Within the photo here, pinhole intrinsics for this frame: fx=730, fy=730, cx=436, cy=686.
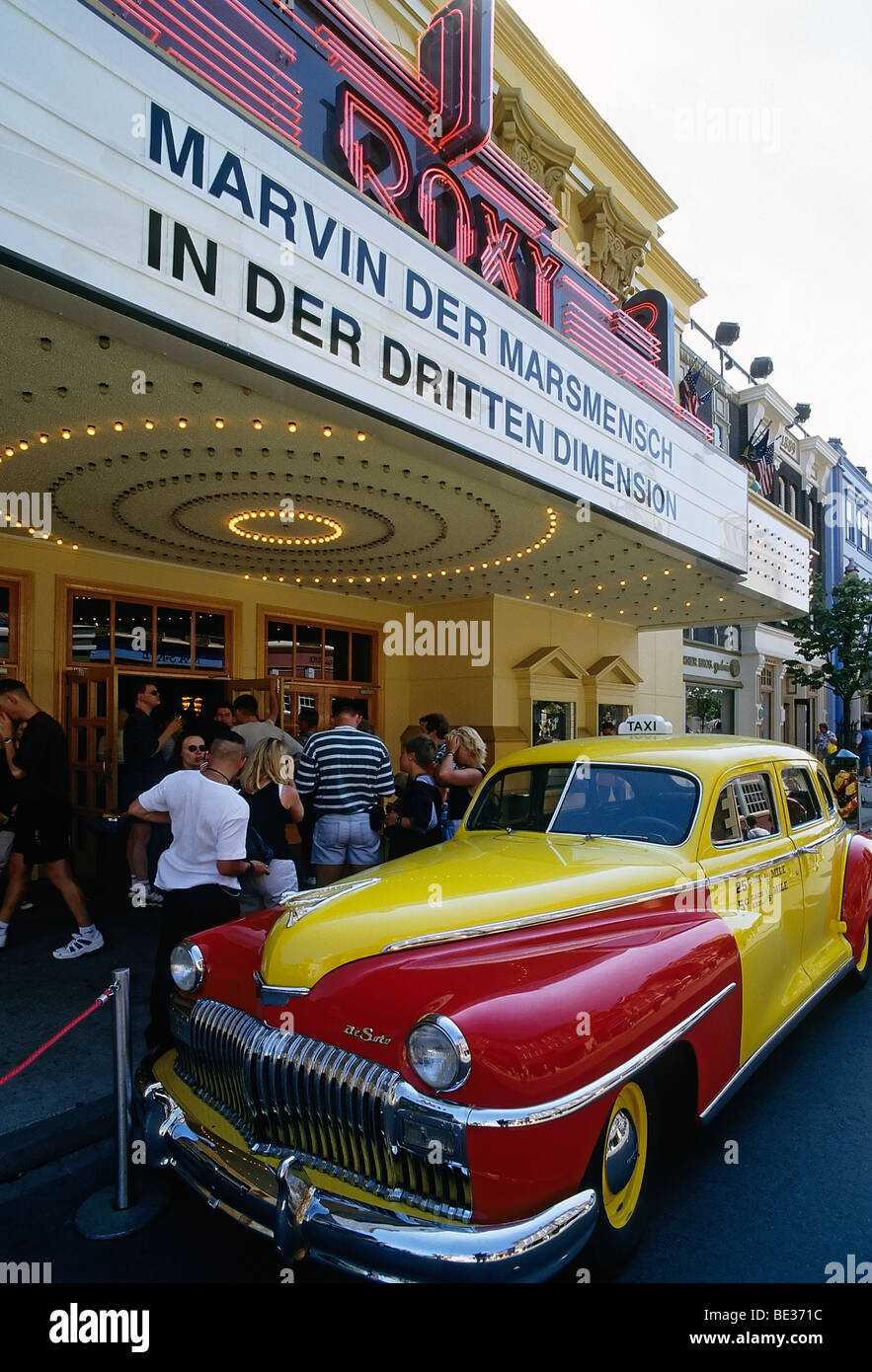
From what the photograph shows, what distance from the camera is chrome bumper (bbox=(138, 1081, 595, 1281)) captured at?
1.86 meters

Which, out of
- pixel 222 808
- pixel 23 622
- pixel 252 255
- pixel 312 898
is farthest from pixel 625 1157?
pixel 23 622

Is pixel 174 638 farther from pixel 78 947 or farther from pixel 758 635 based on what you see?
pixel 758 635

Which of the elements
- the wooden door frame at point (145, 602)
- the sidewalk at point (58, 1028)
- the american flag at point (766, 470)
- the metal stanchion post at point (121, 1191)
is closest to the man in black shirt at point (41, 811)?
the sidewalk at point (58, 1028)

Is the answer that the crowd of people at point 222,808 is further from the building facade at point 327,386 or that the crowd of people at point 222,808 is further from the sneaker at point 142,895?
the building facade at point 327,386

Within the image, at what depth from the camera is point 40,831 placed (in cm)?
516

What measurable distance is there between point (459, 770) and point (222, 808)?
108 inches

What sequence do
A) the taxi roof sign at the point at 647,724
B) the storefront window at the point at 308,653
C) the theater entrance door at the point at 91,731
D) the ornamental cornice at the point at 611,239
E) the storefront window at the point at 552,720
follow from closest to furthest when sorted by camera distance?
the taxi roof sign at the point at 647,724, the theater entrance door at the point at 91,731, the storefront window at the point at 308,653, the storefront window at the point at 552,720, the ornamental cornice at the point at 611,239

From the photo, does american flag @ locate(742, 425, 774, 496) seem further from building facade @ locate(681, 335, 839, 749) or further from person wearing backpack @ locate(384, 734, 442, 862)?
person wearing backpack @ locate(384, 734, 442, 862)

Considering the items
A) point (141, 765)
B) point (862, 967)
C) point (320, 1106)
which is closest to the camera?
point (320, 1106)

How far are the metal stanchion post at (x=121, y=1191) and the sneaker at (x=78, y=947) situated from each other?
263 centimetres

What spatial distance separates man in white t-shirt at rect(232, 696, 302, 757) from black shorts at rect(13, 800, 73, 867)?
1.55 metres

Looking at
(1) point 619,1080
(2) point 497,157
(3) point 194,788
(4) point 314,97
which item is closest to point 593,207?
(2) point 497,157

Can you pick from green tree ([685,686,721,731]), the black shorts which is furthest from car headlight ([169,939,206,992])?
green tree ([685,686,721,731])

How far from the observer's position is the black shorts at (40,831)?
5145 mm
